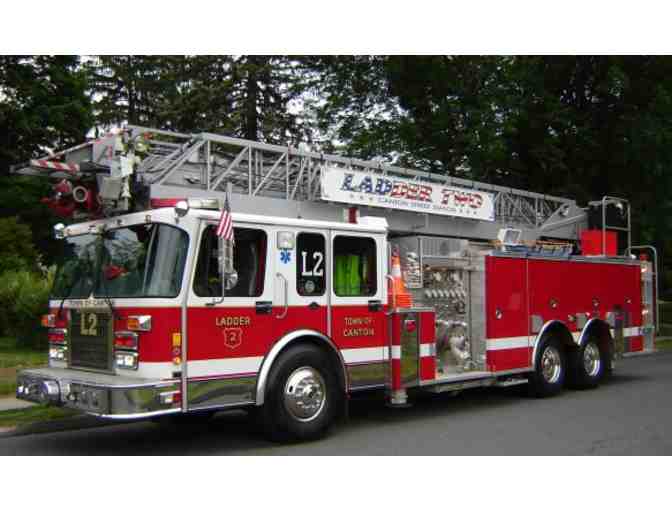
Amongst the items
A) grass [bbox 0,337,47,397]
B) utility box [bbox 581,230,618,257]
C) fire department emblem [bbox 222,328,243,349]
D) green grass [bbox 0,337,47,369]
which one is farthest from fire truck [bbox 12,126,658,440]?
green grass [bbox 0,337,47,369]

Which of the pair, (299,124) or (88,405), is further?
(299,124)

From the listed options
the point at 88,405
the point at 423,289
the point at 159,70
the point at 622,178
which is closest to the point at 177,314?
the point at 88,405

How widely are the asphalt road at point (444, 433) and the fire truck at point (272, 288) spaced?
0.37 metres

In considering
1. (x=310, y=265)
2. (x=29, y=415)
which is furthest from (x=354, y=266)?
(x=29, y=415)

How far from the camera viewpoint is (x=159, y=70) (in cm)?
2525

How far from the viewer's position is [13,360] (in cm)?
1330

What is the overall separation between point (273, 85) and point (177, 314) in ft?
58.9

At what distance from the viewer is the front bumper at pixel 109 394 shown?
593cm

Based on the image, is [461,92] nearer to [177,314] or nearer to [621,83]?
[621,83]

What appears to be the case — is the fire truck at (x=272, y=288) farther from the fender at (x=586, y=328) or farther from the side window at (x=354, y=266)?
the fender at (x=586, y=328)

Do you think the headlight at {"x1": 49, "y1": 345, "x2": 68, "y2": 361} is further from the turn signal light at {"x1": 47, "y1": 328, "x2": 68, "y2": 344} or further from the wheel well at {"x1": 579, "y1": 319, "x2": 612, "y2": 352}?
the wheel well at {"x1": 579, "y1": 319, "x2": 612, "y2": 352}

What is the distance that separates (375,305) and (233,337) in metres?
1.96

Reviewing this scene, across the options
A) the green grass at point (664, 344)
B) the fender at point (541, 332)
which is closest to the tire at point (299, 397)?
the fender at point (541, 332)

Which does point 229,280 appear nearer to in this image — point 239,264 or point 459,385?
point 239,264
